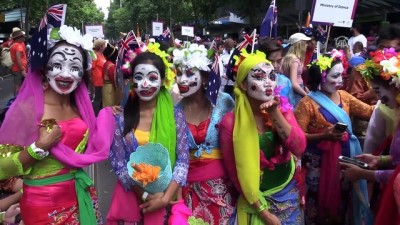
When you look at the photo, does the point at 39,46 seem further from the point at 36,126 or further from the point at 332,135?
Answer: the point at 332,135

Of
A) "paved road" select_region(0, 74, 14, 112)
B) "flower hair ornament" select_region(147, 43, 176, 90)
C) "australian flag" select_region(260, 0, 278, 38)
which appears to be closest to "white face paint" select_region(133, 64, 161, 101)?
"flower hair ornament" select_region(147, 43, 176, 90)

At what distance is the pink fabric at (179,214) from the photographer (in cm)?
292

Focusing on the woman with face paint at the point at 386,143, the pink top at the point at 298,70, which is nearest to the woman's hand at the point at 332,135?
the woman with face paint at the point at 386,143

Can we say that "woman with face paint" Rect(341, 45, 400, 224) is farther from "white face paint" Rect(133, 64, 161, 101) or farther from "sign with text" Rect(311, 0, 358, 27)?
"sign with text" Rect(311, 0, 358, 27)

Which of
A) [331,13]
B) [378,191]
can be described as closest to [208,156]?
[378,191]

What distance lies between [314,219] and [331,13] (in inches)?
129

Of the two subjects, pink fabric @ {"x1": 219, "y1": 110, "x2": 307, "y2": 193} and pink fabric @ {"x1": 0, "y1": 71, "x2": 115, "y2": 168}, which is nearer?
pink fabric @ {"x1": 0, "y1": 71, "x2": 115, "y2": 168}

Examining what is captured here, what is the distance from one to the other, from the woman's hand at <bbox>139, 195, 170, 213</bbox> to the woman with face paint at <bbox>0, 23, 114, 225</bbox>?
1.23ft

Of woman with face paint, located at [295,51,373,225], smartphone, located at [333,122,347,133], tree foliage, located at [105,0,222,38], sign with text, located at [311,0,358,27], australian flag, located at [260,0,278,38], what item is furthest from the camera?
tree foliage, located at [105,0,222,38]

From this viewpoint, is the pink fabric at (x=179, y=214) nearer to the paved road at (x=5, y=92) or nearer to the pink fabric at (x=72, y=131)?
the pink fabric at (x=72, y=131)

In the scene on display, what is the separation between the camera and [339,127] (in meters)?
3.61

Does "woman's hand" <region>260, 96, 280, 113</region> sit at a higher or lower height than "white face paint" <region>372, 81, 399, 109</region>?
lower

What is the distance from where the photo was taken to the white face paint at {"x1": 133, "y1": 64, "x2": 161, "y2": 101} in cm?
313

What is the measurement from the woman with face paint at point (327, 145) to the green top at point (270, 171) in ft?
2.26
